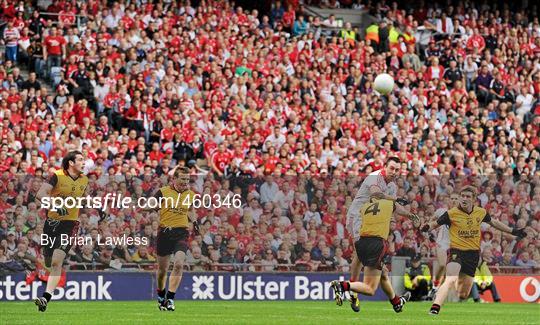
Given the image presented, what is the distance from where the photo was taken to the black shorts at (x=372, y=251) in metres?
19.4

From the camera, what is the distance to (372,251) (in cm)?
1938

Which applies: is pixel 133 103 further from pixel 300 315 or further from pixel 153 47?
pixel 300 315

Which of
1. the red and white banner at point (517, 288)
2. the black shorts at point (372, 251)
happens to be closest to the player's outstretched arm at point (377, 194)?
the black shorts at point (372, 251)

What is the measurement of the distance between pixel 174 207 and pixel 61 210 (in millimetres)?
1780

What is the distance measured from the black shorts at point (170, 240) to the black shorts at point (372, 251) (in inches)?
119

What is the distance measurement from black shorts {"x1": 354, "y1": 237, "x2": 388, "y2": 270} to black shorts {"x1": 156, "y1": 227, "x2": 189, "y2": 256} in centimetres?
302

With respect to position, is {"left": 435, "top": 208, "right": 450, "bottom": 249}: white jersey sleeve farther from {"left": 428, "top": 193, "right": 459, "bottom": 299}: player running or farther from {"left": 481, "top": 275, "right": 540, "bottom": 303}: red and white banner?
{"left": 481, "top": 275, "right": 540, "bottom": 303}: red and white banner

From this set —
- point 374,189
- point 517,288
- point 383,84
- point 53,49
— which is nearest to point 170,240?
point 374,189

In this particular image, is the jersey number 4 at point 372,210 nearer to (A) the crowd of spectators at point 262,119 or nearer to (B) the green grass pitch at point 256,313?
(B) the green grass pitch at point 256,313

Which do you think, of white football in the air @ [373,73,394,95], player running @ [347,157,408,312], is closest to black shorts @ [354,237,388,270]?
player running @ [347,157,408,312]

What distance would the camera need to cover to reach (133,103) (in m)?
29.3

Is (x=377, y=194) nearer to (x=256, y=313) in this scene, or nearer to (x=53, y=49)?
(x=256, y=313)

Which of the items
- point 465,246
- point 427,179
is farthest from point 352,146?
point 465,246

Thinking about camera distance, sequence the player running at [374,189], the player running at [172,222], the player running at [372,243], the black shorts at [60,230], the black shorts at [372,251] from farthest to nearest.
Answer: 1. the player running at [172,222]
2. the black shorts at [60,230]
3. the black shorts at [372,251]
4. the player running at [372,243]
5. the player running at [374,189]
